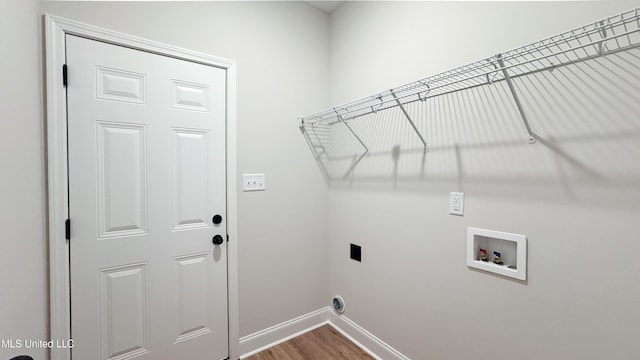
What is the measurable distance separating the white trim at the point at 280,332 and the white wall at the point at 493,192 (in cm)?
34

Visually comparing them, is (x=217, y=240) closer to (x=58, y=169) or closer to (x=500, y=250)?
(x=58, y=169)

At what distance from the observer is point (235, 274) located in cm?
185

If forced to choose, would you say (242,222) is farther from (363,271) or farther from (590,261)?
(590,261)

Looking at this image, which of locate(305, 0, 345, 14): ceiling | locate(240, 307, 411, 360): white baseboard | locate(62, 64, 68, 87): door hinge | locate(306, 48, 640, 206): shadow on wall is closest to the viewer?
locate(306, 48, 640, 206): shadow on wall

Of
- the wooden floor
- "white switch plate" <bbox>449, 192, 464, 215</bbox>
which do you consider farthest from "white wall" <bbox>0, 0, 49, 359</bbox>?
"white switch plate" <bbox>449, 192, 464, 215</bbox>

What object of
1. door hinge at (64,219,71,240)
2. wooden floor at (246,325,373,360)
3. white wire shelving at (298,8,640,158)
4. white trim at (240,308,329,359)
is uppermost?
white wire shelving at (298,8,640,158)

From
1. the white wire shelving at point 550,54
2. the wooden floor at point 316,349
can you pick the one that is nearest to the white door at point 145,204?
the wooden floor at point 316,349

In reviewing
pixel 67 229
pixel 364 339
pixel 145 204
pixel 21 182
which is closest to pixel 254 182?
pixel 145 204

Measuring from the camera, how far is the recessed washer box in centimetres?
120

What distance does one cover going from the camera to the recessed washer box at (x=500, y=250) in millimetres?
1203

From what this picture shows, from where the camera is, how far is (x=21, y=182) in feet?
3.44

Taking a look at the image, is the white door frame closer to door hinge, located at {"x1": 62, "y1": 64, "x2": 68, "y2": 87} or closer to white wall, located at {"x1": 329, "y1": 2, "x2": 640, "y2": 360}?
door hinge, located at {"x1": 62, "y1": 64, "x2": 68, "y2": 87}

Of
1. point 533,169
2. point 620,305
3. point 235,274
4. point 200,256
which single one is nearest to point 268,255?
point 235,274

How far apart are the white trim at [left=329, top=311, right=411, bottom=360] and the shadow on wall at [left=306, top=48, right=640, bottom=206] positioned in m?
1.08
